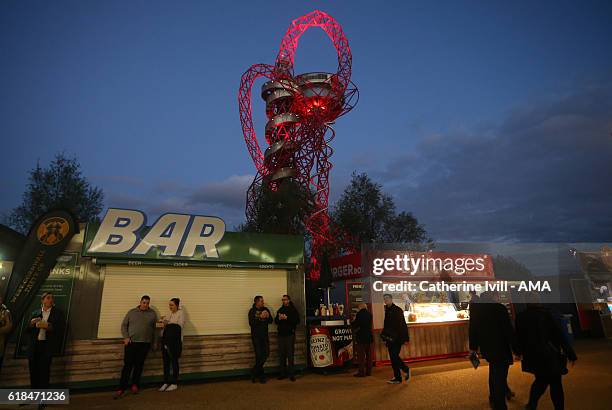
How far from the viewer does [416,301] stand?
1238cm

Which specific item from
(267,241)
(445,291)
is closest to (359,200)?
(445,291)

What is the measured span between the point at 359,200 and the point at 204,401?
27.0m

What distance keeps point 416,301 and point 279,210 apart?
55.4ft

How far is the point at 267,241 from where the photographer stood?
33.4 feet

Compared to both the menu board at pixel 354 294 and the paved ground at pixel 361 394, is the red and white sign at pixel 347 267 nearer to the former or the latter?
the menu board at pixel 354 294

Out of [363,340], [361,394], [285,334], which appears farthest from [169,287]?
[361,394]

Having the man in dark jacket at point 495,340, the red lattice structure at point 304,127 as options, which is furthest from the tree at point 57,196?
the man in dark jacket at point 495,340

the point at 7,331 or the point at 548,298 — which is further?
the point at 548,298

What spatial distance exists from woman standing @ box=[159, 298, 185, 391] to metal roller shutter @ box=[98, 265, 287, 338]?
789mm

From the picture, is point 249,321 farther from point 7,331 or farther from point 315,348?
point 7,331

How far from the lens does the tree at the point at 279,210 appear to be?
2794 centimetres

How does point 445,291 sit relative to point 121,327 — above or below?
above

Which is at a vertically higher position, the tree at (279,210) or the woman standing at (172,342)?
the tree at (279,210)

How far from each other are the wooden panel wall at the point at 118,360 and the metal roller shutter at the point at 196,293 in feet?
0.84
